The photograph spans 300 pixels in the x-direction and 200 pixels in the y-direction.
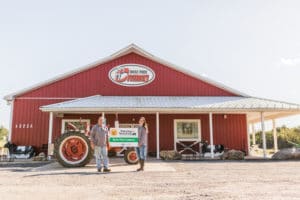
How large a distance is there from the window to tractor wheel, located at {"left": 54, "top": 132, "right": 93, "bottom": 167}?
8.16 m

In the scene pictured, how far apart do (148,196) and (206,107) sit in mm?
10448

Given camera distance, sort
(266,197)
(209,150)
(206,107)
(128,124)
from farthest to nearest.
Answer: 1. (128,124)
2. (209,150)
3. (206,107)
4. (266,197)

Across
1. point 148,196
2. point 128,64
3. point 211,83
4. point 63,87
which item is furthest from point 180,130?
point 148,196

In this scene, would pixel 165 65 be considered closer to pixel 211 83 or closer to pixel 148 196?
pixel 211 83

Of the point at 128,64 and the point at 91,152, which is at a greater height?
the point at 128,64

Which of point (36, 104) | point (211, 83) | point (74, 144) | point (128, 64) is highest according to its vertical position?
point (128, 64)

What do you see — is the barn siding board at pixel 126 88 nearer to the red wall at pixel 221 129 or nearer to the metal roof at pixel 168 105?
the metal roof at pixel 168 105

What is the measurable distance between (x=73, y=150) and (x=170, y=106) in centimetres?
604

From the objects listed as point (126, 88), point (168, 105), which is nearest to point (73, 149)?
point (168, 105)

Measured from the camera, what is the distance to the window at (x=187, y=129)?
17.3 m

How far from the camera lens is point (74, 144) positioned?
32.7ft

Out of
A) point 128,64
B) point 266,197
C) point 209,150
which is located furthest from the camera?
point 128,64

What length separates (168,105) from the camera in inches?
590

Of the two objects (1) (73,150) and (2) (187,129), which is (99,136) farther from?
(2) (187,129)
